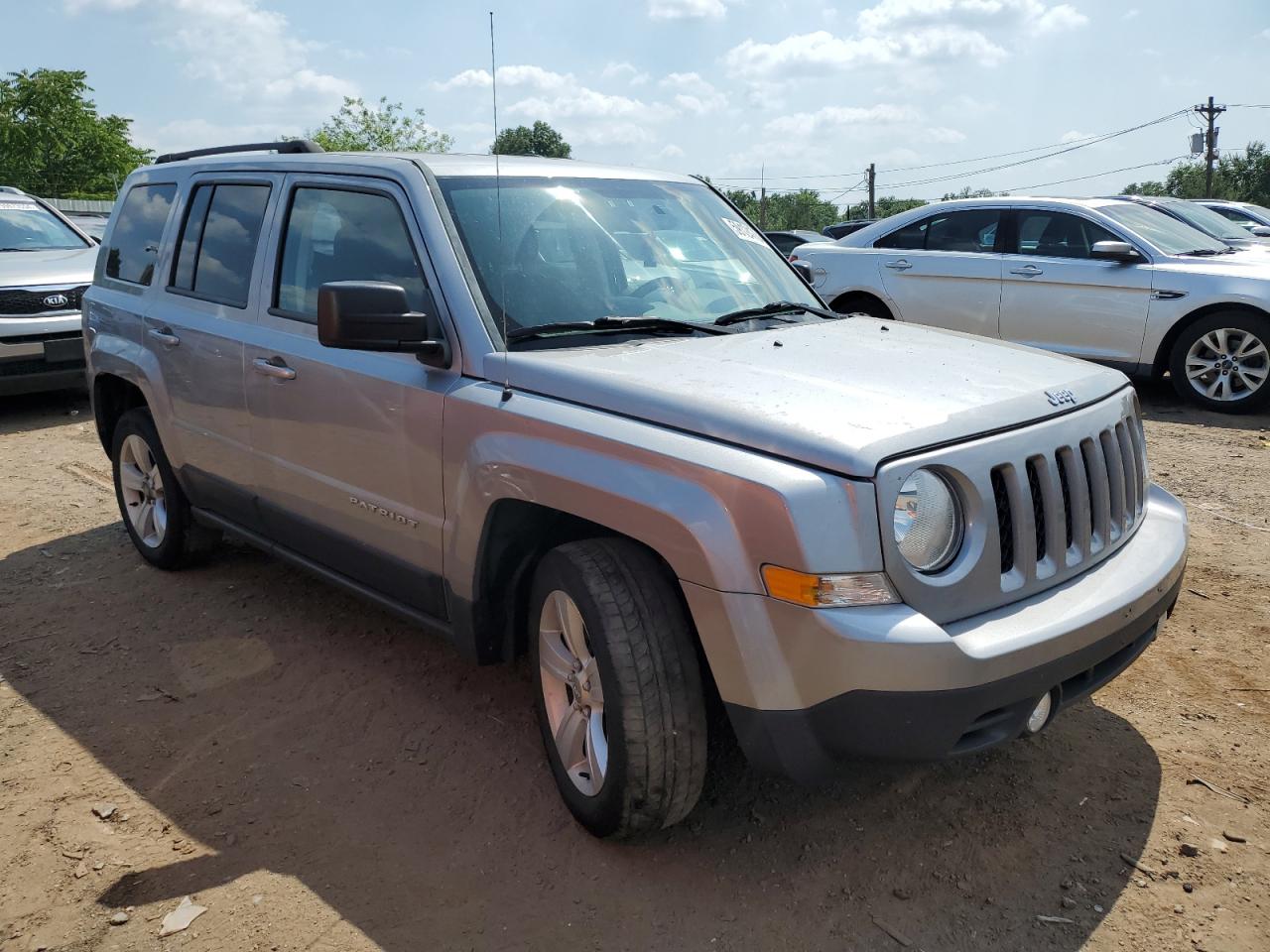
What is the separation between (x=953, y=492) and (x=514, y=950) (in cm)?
152

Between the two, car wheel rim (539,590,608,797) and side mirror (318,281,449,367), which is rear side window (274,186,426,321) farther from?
car wheel rim (539,590,608,797)

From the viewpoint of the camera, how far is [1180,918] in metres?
2.62

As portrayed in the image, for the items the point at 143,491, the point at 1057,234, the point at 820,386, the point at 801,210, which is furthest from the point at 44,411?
the point at 801,210

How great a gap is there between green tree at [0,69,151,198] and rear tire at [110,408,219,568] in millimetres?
53202

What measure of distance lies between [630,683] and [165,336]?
305cm

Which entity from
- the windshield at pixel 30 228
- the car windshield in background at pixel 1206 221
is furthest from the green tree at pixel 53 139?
the car windshield in background at pixel 1206 221

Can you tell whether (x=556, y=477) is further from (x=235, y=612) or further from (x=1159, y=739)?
(x=235, y=612)

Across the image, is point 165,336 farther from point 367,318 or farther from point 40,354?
point 40,354

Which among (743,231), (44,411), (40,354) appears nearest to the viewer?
(743,231)

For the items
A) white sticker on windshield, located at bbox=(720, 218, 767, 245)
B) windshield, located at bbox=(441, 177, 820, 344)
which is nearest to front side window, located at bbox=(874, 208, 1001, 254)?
white sticker on windshield, located at bbox=(720, 218, 767, 245)

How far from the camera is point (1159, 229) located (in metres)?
9.11

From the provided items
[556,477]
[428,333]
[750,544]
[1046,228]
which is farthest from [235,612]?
[1046,228]

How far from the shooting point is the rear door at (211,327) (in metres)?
A: 4.17

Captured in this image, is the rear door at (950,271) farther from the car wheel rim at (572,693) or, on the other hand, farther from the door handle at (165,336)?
the car wheel rim at (572,693)
